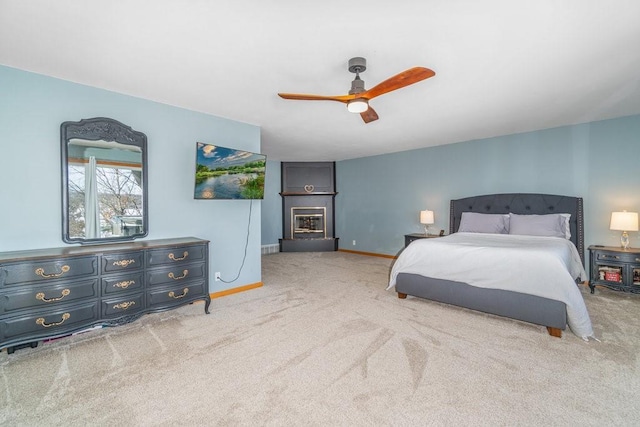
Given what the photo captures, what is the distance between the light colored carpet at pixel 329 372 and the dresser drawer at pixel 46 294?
435 millimetres

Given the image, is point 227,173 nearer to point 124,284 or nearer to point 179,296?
point 179,296

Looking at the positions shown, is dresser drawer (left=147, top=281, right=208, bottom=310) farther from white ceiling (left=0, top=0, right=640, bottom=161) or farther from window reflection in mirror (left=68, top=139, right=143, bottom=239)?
white ceiling (left=0, top=0, right=640, bottom=161)

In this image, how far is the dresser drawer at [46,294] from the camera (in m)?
2.20

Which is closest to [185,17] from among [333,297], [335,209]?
[333,297]

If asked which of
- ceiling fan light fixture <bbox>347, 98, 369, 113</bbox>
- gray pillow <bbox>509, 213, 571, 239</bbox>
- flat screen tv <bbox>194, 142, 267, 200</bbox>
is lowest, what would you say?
gray pillow <bbox>509, 213, 571, 239</bbox>

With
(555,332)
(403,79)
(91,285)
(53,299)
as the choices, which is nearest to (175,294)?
(91,285)

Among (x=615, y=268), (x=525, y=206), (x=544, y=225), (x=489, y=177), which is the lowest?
(x=615, y=268)

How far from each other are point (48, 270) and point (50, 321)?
0.43 meters

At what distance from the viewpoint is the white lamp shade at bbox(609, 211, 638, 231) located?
3.70 m

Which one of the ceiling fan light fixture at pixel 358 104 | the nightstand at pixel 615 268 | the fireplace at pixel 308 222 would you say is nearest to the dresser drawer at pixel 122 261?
the ceiling fan light fixture at pixel 358 104

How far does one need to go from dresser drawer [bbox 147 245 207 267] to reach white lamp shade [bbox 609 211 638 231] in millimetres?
5364

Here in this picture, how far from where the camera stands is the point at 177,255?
120 inches

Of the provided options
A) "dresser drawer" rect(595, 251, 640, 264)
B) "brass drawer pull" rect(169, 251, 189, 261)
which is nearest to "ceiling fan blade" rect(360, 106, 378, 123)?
"brass drawer pull" rect(169, 251, 189, 261)

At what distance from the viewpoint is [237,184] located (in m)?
3.91
